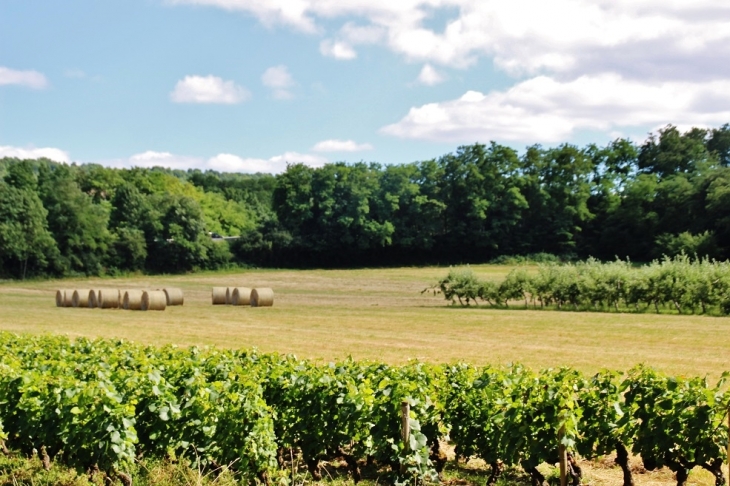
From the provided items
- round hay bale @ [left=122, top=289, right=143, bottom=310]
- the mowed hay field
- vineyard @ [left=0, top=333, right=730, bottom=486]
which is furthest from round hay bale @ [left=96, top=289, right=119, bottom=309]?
vineyard @ [left=0, top=333, right=730, bottom=486]

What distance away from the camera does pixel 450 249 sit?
8581cm

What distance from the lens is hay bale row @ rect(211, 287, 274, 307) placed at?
42169mm

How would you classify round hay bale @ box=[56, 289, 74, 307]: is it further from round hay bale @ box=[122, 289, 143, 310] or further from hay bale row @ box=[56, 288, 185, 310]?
round hay bale @ box=[122, 289, 143, 310]

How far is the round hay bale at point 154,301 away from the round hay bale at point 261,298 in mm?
4805

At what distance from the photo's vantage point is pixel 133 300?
40.3 m

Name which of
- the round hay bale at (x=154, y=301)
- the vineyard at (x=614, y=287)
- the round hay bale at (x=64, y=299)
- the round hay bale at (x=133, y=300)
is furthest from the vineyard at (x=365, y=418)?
the round hay bale at (x=64, y=299)

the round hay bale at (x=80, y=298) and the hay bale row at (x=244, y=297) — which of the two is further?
the hay bale row at (x=244, y=297)

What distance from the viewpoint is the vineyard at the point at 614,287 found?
36156mm

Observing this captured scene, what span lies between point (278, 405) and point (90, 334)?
64.7 feet

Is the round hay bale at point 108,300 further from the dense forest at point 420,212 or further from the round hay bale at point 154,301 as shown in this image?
the dense forest at point 420,212

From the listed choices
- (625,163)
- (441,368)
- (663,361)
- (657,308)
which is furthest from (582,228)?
(441,368)

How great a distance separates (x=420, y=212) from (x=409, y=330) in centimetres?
5715

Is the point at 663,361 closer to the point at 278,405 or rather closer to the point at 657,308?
the point at 278,405

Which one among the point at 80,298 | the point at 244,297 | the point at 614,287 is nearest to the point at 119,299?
the point at 80,298
